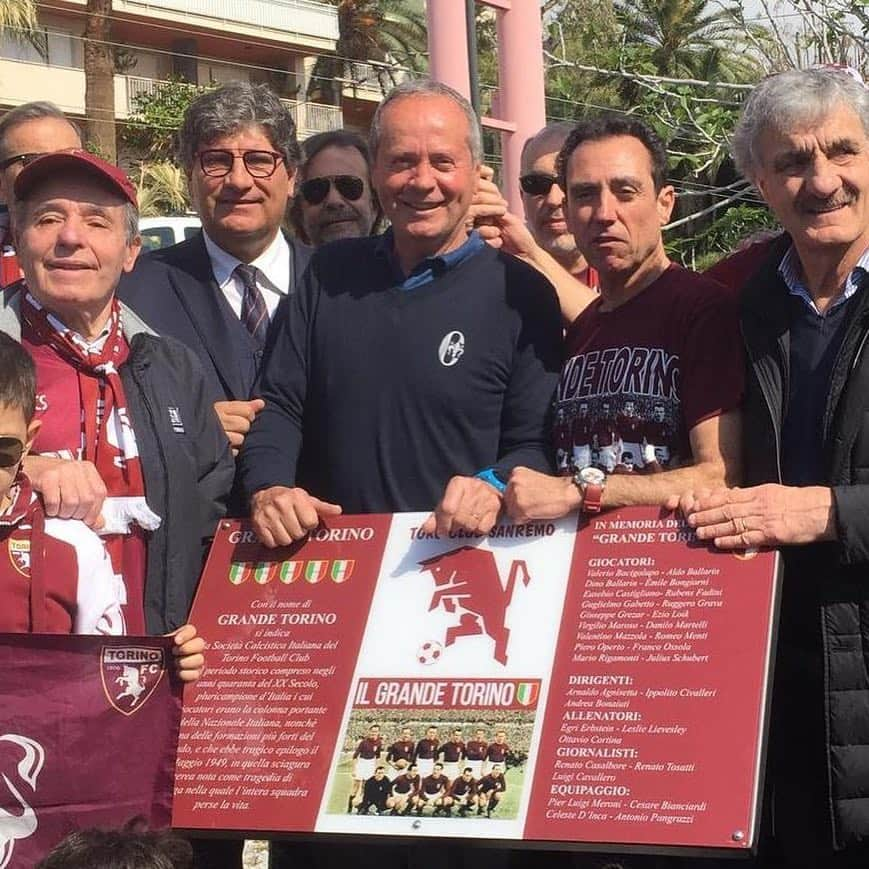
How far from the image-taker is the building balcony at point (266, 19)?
162 feet

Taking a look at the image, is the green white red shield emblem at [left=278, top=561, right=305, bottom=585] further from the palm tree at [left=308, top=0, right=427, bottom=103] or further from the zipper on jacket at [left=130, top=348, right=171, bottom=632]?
the palm tree at [left=308, top=0, right=427, bottom=103]

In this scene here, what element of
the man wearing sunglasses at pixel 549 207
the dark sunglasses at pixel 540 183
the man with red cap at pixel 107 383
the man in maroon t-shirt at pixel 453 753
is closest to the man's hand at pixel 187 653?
the man with red cap at pixel 107 383

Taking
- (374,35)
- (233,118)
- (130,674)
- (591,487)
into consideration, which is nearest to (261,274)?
(233,118)

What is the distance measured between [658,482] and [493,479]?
0.46m

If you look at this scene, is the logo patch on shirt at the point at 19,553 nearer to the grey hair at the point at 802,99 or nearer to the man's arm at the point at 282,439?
the man's arm at the point at 282,439

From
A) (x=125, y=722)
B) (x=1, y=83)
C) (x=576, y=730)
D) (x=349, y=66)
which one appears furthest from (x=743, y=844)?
(x=349, y=66)

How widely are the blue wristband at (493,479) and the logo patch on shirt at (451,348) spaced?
0.36 metres

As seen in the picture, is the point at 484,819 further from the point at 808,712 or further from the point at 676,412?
the point at 676,412

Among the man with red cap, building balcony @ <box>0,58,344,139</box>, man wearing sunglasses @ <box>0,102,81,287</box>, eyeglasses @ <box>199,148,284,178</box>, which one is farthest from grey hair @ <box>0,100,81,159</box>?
building balcony @ <box>0,58,344,139</box>

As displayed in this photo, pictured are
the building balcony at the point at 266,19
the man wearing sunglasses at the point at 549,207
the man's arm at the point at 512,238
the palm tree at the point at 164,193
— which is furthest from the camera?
the building balcony at the point at 266,19

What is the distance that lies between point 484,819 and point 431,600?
640mm

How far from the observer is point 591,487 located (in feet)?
12.6

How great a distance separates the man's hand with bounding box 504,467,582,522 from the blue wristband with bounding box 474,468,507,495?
9 cm

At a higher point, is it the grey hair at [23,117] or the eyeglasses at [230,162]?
the grey hair at [23,117]
